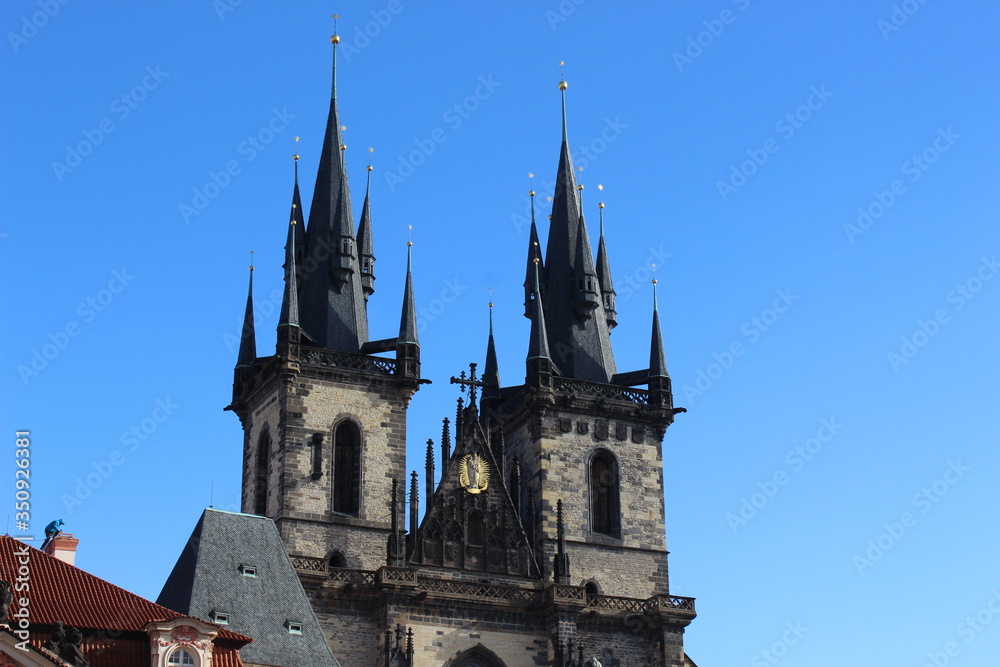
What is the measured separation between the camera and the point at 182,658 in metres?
31.1

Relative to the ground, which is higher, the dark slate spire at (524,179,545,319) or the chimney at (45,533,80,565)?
the dark slate spire at (524,179,545,319)

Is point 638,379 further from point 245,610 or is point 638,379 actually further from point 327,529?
point 245,610

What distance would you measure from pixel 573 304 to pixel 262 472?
11991mm

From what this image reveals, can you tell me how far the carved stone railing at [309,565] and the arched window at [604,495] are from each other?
9.23 metres

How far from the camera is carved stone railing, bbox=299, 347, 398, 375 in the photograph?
170ft

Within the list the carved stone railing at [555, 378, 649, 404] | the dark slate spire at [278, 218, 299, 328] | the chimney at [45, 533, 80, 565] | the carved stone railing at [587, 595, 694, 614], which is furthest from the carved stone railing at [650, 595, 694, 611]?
the chimney at [45, 533, 80, 565]

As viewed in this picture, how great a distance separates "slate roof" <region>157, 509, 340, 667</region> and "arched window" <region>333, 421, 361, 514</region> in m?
8.79

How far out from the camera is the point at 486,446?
172 feet

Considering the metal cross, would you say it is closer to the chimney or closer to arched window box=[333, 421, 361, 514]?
arched window box=[333, 421, 361, 514]

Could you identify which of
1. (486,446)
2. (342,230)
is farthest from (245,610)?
(342,230)

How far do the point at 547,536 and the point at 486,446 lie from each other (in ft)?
10.9

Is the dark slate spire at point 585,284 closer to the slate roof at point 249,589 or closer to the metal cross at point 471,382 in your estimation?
the metal cross at point 471,382

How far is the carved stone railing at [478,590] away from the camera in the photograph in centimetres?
4947

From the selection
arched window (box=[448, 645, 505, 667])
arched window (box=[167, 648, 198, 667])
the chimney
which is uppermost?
arched window (box=[448, 645, 505, 667])
